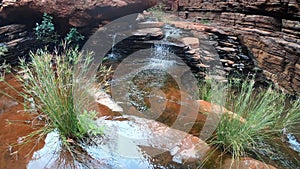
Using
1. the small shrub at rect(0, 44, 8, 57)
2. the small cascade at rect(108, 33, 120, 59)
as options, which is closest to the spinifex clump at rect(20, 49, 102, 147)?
the small shrub at rect(0, 44, 8, 57)

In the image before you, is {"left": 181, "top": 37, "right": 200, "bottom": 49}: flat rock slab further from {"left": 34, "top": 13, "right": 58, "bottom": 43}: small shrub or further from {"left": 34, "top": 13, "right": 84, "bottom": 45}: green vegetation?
{"left": 34, "top": 13, "right": 58, "bottom": 43}: small shrub

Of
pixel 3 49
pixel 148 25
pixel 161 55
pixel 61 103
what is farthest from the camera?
pixel 148 25

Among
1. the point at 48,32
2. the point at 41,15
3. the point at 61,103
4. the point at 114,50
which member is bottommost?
the point at 114,50

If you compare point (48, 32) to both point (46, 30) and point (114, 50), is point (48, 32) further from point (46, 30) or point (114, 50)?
point (114, 50)

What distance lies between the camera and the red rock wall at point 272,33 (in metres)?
4.12

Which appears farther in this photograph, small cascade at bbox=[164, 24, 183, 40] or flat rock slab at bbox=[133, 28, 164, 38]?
small cascade at bbox=[164, 24, 183, 40]

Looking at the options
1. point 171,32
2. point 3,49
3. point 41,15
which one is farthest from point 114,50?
point 3,49

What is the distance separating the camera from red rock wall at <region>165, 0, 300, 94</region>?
4117 mm

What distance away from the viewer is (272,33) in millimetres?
4820

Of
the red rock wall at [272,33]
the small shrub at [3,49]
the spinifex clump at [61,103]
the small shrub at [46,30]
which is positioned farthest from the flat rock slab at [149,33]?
the spinifex clump at [61,103]

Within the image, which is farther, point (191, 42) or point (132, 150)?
point (191, 42)

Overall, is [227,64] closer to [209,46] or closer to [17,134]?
[209,46]

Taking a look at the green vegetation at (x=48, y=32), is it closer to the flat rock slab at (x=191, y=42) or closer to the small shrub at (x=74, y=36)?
the small shrub at (x=74, y=36)

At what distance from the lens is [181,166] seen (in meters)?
1.87
